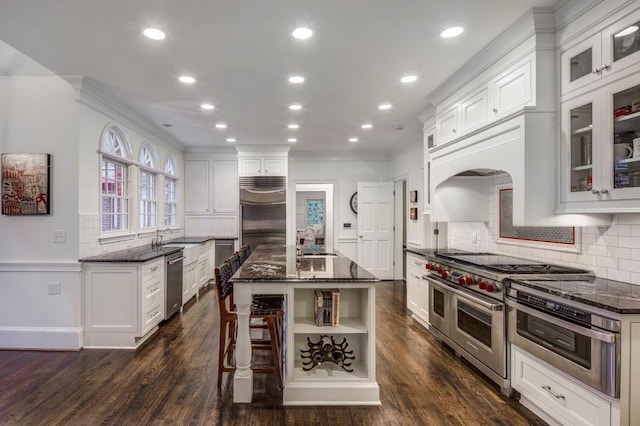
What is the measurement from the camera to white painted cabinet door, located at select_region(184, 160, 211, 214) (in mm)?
6734

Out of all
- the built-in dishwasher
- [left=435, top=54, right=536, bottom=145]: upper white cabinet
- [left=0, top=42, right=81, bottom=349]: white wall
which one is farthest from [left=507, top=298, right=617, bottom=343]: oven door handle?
[left=0, top=42, right=81, bottom=349]: white wall

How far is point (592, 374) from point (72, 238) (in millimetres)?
4276

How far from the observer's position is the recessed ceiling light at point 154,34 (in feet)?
7.94

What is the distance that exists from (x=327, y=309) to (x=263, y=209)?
411cm

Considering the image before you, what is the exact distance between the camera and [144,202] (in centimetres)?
516

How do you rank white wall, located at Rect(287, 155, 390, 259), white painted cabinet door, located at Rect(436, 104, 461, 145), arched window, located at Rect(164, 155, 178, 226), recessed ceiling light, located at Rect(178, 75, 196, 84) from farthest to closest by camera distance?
white wall, located at Rect(287, 155, 390, 259), arched window, located at Rect(164, 155, 178, 226), white painted cabinet door, located at Rect(436, 104, 461, 145), recessed ceiling light, located at Rect(178, 75, 196, 84)

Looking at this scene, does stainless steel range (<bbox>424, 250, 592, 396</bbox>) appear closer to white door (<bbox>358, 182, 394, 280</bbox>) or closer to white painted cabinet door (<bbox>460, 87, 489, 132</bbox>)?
white painted cabinet door (<bbox>460, 87, 489, 132</bbox>)

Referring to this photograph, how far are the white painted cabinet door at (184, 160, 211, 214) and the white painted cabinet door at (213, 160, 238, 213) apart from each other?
156mm

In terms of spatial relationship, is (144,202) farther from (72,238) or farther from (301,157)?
(301,157)

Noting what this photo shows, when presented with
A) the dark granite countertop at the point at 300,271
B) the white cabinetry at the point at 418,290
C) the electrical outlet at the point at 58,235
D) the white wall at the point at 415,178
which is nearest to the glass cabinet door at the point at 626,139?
the dark granite countertop at the point at 300,271

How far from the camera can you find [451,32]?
2461 millimetres

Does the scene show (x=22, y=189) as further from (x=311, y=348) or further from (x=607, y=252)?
(x=607, y=252)

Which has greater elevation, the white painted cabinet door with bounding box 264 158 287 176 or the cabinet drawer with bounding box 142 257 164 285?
the white painted cabinet door with bounding box 264 158 287 176

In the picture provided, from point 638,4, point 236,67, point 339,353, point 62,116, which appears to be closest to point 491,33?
point 638,4
